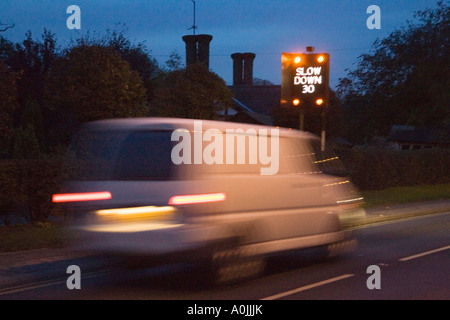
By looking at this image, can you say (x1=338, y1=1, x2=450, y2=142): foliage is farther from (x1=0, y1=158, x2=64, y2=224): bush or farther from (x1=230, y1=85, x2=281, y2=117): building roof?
(x1=0, y1=158, x2=64, y2=224): bush

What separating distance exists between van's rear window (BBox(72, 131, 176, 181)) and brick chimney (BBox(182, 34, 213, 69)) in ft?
149

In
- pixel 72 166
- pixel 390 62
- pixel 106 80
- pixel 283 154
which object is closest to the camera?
pixel 283 154

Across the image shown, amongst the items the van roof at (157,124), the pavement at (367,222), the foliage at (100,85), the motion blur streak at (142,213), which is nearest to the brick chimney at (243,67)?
the pavement at (367,222)

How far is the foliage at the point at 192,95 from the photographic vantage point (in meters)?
24.8

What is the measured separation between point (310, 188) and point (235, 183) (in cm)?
181

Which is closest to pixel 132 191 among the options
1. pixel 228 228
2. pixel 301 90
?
pixel 228 228

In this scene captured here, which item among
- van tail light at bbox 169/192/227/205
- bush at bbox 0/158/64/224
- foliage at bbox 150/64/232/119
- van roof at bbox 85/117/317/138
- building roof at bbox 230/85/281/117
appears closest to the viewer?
van tail light at bbox 169/192/227/205

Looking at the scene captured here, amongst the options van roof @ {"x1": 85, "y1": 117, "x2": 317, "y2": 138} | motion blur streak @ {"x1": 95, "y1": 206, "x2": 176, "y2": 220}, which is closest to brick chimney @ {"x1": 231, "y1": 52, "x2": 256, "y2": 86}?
van roof @ {"x1": 85, "y1": 117, "x2": 317, "y2": 138}

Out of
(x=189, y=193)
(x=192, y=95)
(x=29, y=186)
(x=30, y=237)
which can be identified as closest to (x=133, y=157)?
(x=189, y=193)

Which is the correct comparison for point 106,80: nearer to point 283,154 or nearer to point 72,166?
point 72,166

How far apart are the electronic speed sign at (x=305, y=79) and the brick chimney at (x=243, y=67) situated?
46.4 metres

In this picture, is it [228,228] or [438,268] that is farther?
[438,268]

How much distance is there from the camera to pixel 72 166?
44.3 feet

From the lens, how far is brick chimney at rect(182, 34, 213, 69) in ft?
178
